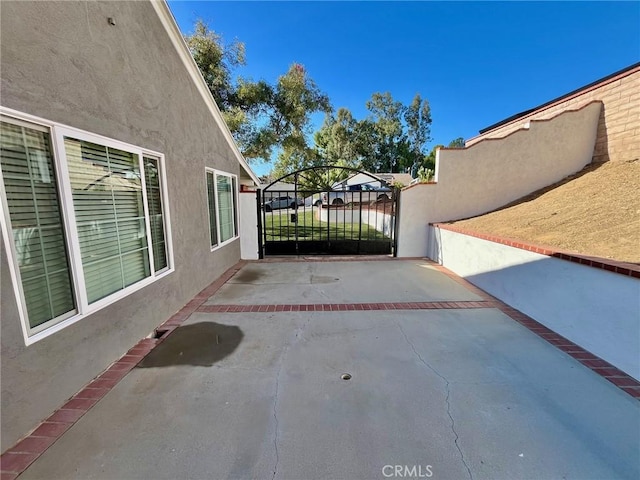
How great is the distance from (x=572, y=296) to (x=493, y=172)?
5434 mm

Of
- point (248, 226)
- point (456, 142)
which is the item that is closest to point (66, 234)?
point (248, 226)

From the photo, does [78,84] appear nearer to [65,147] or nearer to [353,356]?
[65,147]

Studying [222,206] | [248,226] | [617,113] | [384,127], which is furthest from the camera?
[384,127]

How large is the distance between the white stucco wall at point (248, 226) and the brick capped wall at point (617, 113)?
9338mm

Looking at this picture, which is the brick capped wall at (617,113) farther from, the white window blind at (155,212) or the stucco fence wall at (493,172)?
the white window blind at (155,212)

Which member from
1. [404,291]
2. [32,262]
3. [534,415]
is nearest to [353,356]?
[534,415]

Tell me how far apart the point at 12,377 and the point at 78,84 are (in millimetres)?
2391

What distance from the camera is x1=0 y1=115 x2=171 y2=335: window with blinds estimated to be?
1.95 meters

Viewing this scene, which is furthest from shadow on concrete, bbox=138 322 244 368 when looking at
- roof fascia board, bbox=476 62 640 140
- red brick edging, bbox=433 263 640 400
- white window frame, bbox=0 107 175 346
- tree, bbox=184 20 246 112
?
tree, bbox=184 20 246 112

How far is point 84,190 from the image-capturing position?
254cm

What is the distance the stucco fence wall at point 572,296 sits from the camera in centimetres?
262

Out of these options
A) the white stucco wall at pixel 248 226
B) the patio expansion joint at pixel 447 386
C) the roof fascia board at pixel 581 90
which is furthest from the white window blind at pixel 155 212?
the roof fascia board at pixel 581 90

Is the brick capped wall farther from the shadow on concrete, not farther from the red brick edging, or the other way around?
the shadow on concrete

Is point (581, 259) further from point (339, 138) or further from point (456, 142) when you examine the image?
point (456, 142)
